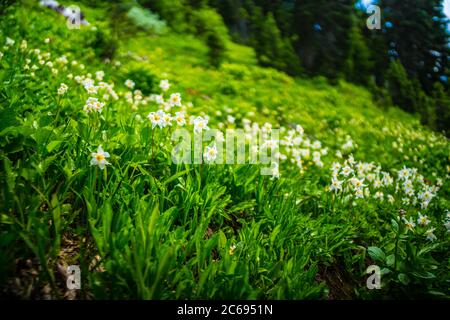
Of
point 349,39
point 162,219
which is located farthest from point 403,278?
point 349,39

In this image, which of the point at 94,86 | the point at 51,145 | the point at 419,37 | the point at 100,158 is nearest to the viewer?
the point at 100,158

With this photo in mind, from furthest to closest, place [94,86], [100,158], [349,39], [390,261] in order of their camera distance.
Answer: [349,39] < [94,86] < [390,261] < [100,158]

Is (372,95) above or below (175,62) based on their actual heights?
below

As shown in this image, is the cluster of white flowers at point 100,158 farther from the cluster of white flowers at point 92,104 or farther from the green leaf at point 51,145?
the cluster of white flowers at point 92,104

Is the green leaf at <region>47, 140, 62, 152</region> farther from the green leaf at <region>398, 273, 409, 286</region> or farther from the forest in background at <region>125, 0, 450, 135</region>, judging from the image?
the forest in background at <region>125, 0, 450, 135</region>

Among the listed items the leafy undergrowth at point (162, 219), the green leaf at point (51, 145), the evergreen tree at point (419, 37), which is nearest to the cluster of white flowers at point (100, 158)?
the leafy undergrowth at point (162, 219)

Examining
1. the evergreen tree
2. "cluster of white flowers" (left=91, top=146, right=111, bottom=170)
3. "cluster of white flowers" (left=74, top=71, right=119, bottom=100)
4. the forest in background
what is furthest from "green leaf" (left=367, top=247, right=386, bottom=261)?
the evergreen tree

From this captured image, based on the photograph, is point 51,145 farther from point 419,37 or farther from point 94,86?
point 419,37

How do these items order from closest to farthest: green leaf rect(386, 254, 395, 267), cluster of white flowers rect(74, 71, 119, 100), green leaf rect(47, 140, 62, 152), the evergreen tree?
1. green leaf rect(47, 140, 62, 152)
2. green leaf rect(386, 254, 395, 267)
3. cluster of white flowers rect(74, 71, 119, 100)
4. the evergreen tree

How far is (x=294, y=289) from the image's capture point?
177 cm

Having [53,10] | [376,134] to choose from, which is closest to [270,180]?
[376,134]

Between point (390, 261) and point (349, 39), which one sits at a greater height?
point (349, 39)
